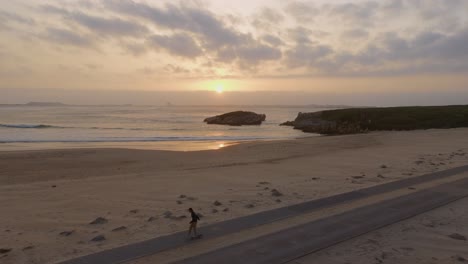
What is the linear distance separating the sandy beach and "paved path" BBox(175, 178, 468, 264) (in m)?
0.73

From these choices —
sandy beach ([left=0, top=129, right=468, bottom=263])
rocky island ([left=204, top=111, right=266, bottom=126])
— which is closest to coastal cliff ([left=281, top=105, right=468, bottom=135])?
rocky island ([left=204, top=111, right=266, bottom=126])

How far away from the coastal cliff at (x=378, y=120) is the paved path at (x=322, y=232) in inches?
1648

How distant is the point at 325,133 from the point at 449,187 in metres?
41.1

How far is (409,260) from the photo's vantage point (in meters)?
7.86

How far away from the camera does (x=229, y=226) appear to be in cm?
978

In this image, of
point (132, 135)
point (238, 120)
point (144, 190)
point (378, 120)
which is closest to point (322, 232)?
point (144, 190)

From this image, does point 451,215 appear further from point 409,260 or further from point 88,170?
point 88,170

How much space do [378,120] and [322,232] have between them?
2102 inches

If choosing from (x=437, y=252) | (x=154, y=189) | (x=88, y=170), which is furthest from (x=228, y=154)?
(x=437, y=252)

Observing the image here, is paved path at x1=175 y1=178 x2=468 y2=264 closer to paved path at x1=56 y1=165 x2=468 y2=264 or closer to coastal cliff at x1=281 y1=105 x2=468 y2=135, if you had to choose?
paved path at x1=56 y1=165 x2=468 y2=264

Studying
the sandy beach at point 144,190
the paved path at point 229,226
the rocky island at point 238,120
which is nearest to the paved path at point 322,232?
the sandy beach at point 144,190

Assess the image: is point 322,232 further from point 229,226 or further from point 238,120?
point 238,120

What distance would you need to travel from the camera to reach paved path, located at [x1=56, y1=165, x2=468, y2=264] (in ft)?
25.7

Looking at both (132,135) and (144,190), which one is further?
(132,135)
